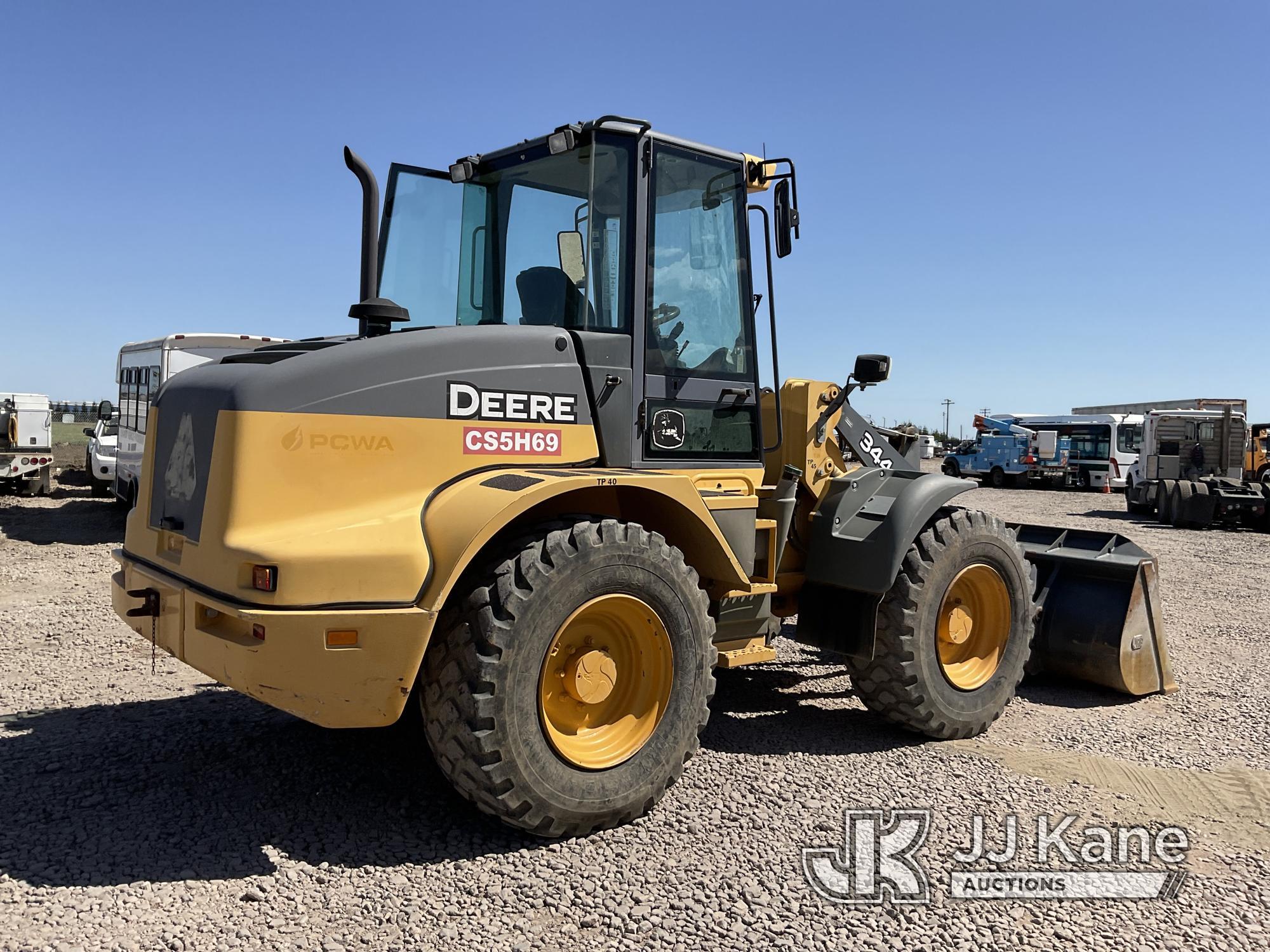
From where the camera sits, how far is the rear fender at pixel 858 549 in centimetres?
511

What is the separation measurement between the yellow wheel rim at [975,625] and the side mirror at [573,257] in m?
2.84

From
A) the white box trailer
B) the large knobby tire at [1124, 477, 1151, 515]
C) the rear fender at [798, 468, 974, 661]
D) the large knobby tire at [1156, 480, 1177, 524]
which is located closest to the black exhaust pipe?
the rear fender at [798, 468, 974, 661]

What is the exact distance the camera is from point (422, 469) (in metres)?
3.81

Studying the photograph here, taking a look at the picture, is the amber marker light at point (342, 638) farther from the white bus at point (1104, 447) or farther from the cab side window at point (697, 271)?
the white bus at point (1104, 447)

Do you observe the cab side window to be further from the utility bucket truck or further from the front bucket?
the utility bucket truck

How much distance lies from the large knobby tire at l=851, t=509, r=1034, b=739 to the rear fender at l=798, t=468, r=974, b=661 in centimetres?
11

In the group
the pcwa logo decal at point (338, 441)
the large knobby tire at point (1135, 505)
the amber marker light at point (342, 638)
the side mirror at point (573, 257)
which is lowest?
the large knobby tire at point (1135, 505)

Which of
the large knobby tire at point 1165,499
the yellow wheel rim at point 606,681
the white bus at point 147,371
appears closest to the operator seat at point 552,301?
the yellow wheel rim at point 606,681

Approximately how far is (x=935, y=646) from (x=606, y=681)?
7.09 feet

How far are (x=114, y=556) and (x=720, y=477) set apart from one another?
9.94 feet

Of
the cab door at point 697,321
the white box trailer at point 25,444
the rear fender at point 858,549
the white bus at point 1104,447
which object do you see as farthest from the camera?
the white bus at point 1104,447

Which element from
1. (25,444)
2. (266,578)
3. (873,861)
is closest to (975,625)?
(873,861)

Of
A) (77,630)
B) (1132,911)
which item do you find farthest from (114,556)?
(1132,911)

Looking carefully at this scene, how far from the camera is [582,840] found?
3.87 metres
